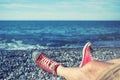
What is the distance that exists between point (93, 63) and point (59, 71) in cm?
100

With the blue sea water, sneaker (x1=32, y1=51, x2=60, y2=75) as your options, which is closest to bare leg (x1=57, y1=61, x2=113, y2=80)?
sneaker (x1=32, y1=51, x2=60, y2=75)

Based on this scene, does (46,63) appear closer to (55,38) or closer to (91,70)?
(91,70)

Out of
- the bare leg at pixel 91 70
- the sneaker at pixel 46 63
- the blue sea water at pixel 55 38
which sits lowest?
the blue sea water at pixel 55 38

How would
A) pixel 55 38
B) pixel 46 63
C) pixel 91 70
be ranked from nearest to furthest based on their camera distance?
pixel 91 70, pixel 46 63, pixel 55 38

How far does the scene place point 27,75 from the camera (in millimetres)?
4695

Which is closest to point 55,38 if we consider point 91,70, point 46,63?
point 46,63

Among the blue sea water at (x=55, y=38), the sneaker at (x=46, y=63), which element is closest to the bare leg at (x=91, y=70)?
the sneaker at (x=46, y=63)

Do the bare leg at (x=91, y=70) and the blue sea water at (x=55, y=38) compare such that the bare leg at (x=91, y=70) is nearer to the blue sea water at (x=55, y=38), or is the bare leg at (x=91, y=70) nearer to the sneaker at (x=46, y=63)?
the sneaker at (x=46, y=63)

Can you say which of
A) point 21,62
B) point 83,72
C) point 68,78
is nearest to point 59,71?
point 68,78

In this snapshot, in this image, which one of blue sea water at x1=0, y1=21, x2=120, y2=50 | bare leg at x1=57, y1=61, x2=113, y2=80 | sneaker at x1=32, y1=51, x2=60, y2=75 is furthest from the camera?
blue sea water at x1=0, y1=21, x2=120, y2=50

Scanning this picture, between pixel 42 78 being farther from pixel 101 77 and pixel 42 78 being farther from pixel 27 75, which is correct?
pixel 101 77

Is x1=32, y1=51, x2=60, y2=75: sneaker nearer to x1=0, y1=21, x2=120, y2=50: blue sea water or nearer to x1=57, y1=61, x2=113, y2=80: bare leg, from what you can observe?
x1=57, y1=61, x2=113, y2=80: bare leg

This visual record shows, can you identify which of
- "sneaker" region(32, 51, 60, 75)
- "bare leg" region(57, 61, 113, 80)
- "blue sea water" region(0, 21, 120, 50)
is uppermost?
"bare leg" region(57, 61, 113, 80)

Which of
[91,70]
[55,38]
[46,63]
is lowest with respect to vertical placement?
[55,38]
